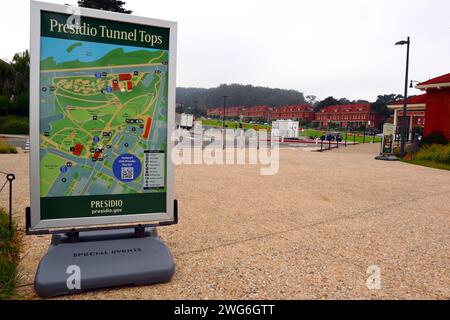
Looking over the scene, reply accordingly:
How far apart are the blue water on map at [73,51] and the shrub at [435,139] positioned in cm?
2268

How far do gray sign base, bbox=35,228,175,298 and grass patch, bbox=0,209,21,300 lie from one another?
28cm

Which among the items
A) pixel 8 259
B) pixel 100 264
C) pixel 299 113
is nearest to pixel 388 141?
pixel 100 264

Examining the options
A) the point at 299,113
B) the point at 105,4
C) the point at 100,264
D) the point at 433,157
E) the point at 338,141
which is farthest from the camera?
the point at 299,113

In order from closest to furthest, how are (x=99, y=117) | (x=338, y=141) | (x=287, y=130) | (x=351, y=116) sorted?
(x=99, y=117) < (x=338, y=141) < (x=287, y=130) < (x=351, y=116)

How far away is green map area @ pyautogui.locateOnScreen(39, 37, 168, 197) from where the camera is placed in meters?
3.55

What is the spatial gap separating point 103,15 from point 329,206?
6.33 meters

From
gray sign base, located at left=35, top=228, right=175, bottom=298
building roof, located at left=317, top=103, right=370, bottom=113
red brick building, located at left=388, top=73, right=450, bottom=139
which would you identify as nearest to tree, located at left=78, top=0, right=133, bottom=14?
red brick building, located at left=388, top=73, right=450, bottom=139

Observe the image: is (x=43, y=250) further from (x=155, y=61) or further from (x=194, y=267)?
(x=155, y=61)

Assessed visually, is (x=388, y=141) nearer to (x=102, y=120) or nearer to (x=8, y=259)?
(x=102, y=120)

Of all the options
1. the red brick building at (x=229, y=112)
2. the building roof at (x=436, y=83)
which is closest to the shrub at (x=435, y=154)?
the building roof at (x=436, y=83)

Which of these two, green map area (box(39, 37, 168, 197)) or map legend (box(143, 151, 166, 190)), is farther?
map legend (box(143, 151, 166, 190))

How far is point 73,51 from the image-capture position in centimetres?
355

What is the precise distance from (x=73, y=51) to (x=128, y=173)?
4.89 feet

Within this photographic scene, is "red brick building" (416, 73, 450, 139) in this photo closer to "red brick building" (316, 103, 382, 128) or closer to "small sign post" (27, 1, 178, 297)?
"small sign post" (27, 1, 178, 297)
